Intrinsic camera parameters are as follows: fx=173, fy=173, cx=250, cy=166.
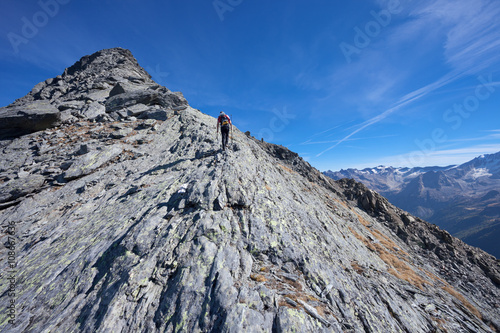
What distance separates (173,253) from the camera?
837 cm

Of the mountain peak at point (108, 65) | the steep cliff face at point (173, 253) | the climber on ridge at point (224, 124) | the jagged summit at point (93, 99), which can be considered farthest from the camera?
the mountain peak at point (108, 65)

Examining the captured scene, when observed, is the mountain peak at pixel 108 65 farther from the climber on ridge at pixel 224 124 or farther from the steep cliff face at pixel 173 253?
the climber on ridge at pixel 224 124

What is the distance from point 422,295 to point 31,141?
140 feet

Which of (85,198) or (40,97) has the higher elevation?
(40,97)

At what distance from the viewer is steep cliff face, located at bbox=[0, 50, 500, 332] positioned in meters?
6.72

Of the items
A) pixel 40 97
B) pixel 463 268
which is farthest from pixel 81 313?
pixel 40 97

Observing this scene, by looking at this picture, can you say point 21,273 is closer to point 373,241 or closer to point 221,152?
point 221,152

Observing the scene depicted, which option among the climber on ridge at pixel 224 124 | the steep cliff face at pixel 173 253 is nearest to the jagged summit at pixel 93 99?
the steep cliff face at pixel 173 253

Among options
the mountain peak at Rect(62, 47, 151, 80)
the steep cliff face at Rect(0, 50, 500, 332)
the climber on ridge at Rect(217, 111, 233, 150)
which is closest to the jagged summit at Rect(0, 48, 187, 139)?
the mountain peak at Rect(62, 47, 151, 80)

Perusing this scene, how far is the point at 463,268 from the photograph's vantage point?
27.0m

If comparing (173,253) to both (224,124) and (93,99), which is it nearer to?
(224,124)

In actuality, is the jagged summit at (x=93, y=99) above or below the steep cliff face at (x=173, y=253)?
above

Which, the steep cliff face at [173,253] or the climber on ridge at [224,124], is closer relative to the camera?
the steep cliff face at [173,253]

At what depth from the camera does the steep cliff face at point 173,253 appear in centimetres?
672
